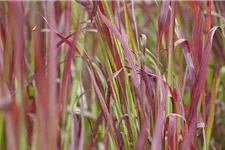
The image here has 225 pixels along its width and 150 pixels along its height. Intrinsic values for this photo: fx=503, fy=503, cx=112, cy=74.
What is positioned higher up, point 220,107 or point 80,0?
point 80,0

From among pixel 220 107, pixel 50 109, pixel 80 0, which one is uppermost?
pixel 80 0

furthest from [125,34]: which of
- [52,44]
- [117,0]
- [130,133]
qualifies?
[52,44]

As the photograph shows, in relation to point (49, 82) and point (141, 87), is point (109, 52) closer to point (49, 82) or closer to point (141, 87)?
point (141, 87)

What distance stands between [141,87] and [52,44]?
323mm

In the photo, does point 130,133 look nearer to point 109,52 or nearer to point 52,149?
point 109,52

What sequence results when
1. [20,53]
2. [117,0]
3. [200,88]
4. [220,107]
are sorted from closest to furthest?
[20,53], [200,88], [117,0], [220,107]

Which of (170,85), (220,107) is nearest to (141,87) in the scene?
(170,85)

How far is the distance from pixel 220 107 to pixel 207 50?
17.3 inches

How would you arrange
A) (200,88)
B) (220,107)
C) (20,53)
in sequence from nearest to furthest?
(20,53) → (200,88) → (220,107)

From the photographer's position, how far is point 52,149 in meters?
0.46

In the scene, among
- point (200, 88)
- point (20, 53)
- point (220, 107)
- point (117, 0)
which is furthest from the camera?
point (220, 107)

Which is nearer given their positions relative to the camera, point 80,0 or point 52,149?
point 52,149

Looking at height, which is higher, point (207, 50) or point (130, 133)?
point (207, 50)

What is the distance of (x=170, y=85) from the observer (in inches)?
29.2
